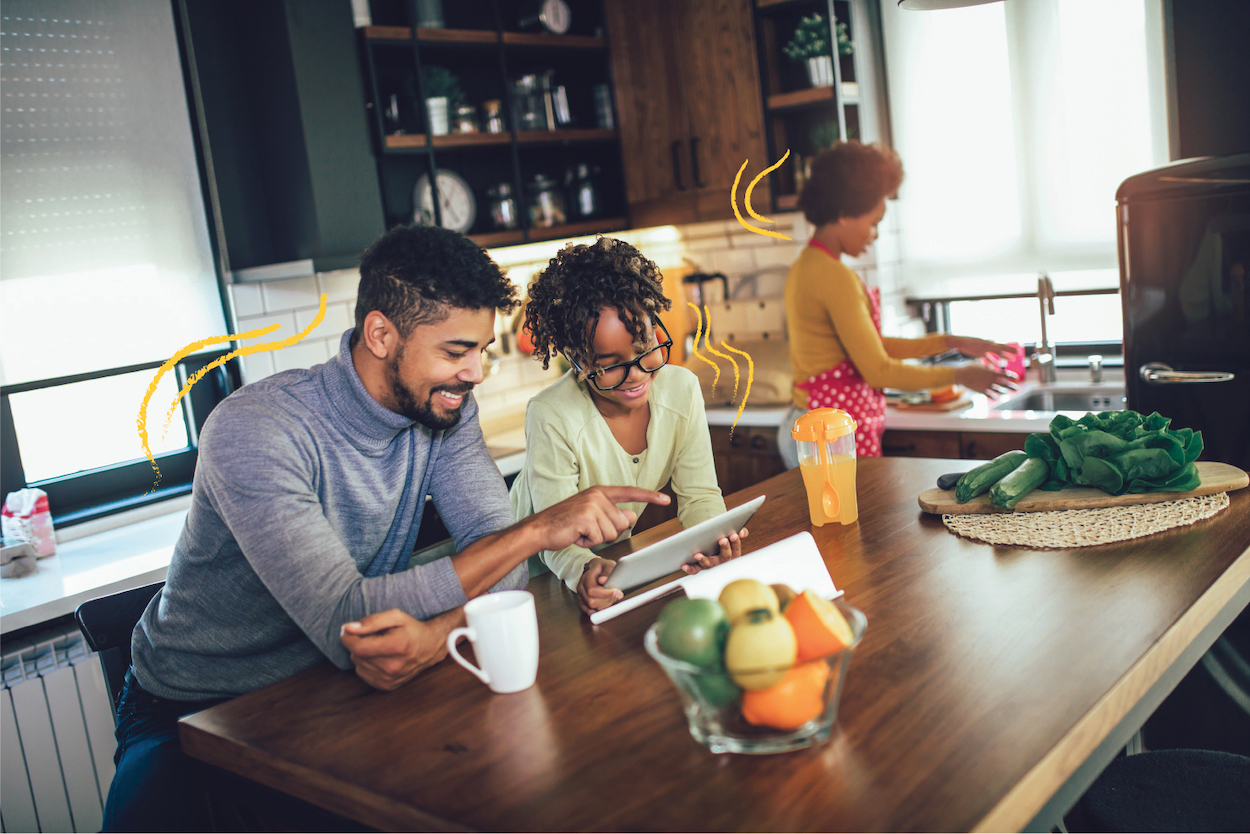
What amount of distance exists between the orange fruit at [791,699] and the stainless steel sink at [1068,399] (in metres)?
2.47

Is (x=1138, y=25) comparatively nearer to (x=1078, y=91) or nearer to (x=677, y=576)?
(x=1078, y=91)

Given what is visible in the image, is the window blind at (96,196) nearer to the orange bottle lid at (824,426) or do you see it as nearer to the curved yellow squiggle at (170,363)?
the curved yellow squiggle at (170,363)

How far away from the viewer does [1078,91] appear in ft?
11.3

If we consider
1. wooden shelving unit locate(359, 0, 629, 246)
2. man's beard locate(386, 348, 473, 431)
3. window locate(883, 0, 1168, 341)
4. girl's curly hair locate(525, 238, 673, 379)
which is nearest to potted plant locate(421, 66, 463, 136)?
wooden shelving unit locate(359, 0, 629, 246)

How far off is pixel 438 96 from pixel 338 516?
2.11 metres

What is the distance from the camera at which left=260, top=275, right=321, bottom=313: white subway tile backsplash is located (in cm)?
307

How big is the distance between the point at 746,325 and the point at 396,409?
246 centimetres

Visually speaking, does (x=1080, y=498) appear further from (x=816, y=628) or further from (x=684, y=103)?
(x=684, y=103)

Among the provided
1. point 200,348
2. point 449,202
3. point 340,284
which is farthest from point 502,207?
point 200,348

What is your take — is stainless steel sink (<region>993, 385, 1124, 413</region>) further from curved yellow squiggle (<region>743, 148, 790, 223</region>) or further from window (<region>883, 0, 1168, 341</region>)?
curved yellow squiggle (<region>743, 148, 790, 223</region>)

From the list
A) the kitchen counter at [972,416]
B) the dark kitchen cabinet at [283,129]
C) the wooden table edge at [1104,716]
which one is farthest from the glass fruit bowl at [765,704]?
the dark kitchen cabinet at [283,129]

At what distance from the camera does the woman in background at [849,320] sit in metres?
2.77

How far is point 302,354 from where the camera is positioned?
312cm

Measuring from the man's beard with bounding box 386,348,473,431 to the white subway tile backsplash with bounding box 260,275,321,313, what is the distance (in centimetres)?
159
